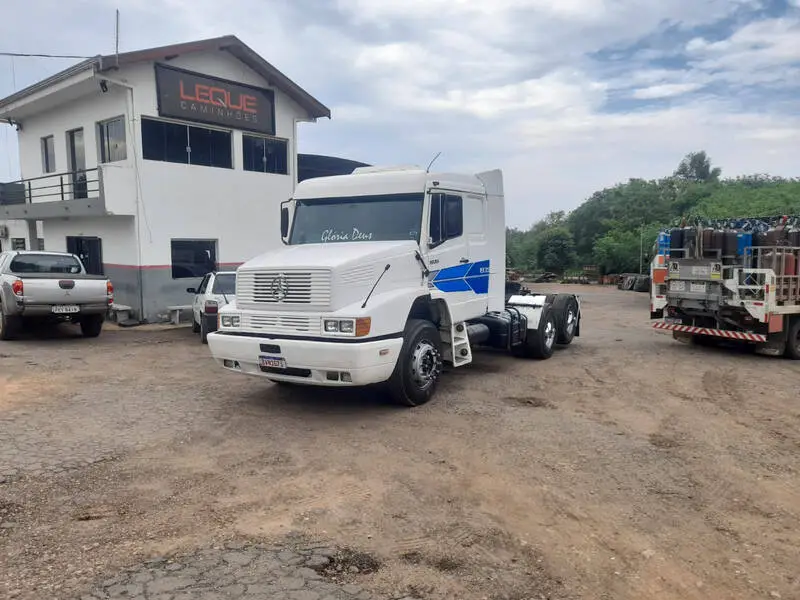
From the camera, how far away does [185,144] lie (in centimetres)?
1631

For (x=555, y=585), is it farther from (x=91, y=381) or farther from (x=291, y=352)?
(x=91, y=381)

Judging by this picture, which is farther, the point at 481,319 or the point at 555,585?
the point at 481,319

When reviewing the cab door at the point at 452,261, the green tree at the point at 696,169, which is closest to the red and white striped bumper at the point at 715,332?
the cab door at the point at 452,261

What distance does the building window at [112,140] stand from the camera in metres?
15.6

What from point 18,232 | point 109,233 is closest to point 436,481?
point 109,233

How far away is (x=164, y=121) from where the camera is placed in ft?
51.9

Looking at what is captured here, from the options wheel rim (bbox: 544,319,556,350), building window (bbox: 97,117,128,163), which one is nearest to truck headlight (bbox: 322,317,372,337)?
wheel rim (bbox: 544,319,556,350)

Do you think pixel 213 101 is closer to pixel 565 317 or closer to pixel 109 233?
pixel 109 233

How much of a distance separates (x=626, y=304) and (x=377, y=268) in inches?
666

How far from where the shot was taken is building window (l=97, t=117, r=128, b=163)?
15625 mm

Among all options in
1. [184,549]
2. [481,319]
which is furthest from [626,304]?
[184,549]

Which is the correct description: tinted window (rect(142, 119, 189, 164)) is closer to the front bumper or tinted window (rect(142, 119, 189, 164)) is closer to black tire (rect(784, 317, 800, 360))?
the front bumper

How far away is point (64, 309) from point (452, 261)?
829 cm

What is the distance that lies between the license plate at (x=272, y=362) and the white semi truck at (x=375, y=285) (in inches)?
0.4
